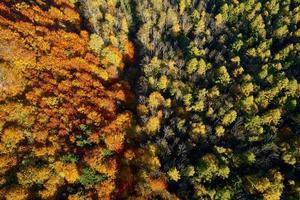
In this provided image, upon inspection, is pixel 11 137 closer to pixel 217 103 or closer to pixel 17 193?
pixel 17 193

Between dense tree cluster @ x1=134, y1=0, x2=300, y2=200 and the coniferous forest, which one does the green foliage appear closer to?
the coniferous forest

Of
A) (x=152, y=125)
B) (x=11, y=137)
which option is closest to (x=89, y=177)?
(x=11, y=137)

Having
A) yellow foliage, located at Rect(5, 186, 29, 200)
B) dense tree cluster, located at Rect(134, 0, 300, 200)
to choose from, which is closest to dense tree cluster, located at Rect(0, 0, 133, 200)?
yellow foliage, located at Rect(5, 186, 29, 200)

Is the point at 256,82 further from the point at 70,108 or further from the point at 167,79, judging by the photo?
the point at 70,108

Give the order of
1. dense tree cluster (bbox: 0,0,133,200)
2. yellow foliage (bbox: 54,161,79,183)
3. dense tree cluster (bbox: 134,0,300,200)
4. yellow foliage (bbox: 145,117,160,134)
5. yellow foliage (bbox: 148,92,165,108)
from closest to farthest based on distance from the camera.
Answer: dense tree cluster (bbox: 0,0,133,200) → yellow foliage (bbox: 54,161,79,183) → dense tree cluster (bbox: 134,0,300,200) → yellow foliage (bbox: 145,117,160,134) → yellow foliage (bbox: 148,92,165,108)

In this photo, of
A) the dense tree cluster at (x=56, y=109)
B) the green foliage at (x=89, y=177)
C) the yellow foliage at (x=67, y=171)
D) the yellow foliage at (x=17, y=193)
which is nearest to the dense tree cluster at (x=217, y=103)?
the dense tree cluster at (x=56, y=109)

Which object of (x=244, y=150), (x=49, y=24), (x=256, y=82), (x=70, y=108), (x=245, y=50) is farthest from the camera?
(x=245, y=50)

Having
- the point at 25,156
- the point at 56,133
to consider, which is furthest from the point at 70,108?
the point at 25,156

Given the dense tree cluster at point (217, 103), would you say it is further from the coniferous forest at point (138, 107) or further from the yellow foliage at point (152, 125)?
the coniferous forest at point (138, 107)

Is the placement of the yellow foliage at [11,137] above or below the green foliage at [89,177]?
above
